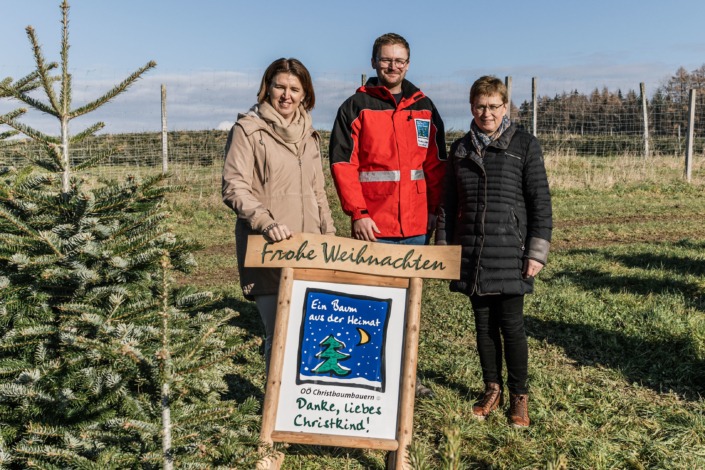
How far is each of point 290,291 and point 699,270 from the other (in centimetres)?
528

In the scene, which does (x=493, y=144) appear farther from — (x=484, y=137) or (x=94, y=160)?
(x=94, y=160)

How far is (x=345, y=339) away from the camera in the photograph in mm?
2877

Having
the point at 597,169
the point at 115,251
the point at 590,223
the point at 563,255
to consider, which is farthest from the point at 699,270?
the point at 597,169

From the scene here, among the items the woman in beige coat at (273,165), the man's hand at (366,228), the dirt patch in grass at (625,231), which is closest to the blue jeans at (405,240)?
the man's hand at (366,228)

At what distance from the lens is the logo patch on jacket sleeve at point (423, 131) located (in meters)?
3.45

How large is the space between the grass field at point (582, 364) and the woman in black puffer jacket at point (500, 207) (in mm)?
370

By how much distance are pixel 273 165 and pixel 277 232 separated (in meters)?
0.39

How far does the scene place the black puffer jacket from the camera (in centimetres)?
319

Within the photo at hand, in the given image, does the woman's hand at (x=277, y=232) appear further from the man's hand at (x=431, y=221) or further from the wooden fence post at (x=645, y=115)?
the wooden fence post at (x=645, y=115)

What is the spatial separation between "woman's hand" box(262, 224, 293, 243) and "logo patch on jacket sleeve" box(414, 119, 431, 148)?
1.13 metres

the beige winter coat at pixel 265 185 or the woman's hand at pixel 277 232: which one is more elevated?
the beige winter coat at pixel 265 185

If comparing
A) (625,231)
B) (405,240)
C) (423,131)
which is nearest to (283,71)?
(423,131)

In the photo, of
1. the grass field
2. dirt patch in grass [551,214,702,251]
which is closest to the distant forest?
dirt patch in grass [551,214,702,251]

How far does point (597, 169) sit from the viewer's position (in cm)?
1416
